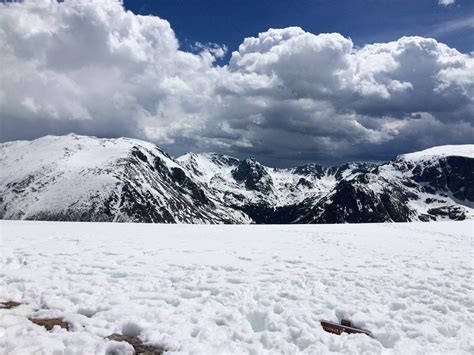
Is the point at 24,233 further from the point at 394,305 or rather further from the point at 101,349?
the point at 394,305

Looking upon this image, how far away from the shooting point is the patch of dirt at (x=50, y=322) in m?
9.90

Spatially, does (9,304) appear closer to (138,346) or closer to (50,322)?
(50,322)

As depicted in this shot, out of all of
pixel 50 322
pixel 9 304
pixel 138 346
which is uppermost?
pixel 9 304

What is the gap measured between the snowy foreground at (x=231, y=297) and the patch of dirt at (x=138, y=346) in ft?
0.61

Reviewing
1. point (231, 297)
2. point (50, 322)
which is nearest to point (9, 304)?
point (50, 322)

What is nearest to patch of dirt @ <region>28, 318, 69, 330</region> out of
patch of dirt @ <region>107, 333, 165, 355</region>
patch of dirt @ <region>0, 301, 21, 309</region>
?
patch of dirt @ <region>0, 301, 21, 309</region>

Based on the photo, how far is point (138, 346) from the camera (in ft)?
30.4

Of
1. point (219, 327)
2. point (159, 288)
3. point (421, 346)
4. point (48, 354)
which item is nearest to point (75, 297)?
point (159, 288)

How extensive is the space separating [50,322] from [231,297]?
18.0ft

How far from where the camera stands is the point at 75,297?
11906 mm

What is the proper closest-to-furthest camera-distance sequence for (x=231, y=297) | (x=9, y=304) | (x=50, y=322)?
(x=50, y=322) < (x=9, y=304) < (x=231, y=297)

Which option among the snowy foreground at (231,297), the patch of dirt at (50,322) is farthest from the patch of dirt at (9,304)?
the patch of dirt at (50,322)

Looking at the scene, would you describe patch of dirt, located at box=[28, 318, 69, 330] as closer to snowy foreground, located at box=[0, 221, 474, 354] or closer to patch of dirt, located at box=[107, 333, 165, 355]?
snowy foreground, located at box=[0, 221, 474, 354]

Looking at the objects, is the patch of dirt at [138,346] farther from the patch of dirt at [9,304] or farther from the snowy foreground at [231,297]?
the patch of dirt at [9,304]
